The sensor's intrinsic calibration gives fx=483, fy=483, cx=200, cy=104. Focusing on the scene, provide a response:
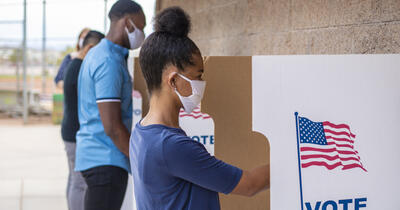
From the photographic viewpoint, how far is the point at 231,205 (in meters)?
1.78

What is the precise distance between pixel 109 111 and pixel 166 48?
3.55ft

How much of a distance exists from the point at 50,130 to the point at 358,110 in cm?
1157

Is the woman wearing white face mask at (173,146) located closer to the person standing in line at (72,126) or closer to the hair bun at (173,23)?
the hair bun at (173,23)

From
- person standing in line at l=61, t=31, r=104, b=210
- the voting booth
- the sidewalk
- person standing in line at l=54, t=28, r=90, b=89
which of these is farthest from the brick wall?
the sidewalk

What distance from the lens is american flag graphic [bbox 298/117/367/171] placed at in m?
1.40

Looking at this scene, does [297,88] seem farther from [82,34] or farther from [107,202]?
[82,34]

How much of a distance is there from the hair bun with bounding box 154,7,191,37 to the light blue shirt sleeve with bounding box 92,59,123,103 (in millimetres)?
995

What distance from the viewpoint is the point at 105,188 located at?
2.40 meters

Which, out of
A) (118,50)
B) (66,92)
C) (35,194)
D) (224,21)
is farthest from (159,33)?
(35,194)

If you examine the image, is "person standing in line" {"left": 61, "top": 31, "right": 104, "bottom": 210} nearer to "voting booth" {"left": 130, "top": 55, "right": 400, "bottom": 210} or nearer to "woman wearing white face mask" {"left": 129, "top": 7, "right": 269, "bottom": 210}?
"woman wearing white face mask" {"left": 129, "top": 7, "right": 269, "bottom": 210}

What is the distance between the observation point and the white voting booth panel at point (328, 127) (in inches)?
54.7

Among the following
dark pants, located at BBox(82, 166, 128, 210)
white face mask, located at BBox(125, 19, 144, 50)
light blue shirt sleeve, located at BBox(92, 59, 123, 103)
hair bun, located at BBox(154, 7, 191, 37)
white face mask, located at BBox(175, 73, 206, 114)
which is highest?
white face mask, located at BBox(125, 19, 144, 50)

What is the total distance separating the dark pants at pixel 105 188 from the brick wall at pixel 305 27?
1.11m

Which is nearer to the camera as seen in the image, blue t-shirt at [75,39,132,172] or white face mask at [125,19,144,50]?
blue t-shirt at [75,39,132,172]
